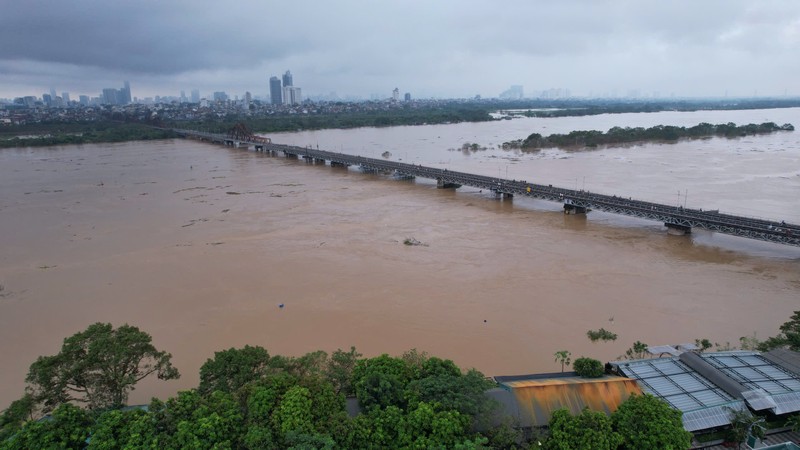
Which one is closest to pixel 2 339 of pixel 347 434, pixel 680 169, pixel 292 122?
pixel 347 434

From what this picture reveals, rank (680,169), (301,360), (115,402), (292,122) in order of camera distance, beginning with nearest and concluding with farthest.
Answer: (115,402), (301,360), (680,169), (292,122)

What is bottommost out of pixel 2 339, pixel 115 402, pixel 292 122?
pixel 2 339

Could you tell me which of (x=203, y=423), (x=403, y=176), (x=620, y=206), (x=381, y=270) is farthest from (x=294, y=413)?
(x=403, y=176)

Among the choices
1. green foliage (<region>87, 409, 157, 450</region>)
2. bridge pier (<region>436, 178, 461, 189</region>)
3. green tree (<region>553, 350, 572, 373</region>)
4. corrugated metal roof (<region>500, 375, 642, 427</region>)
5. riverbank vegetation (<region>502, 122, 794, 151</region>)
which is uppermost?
riverbank vegetation (<region>502, 122, 794, 151</region>)

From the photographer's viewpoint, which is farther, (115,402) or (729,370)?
(729,370)

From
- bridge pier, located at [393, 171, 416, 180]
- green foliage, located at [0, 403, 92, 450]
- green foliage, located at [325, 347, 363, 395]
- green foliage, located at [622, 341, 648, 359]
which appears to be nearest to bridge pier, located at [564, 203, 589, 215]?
bridge pier, located at [393, 171, 416, 180]

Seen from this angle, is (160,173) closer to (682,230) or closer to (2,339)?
(2,339)

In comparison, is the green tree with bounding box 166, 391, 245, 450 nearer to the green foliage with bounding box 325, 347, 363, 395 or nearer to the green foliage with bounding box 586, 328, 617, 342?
the green foliage with bounding box 325, 347, 363, 395

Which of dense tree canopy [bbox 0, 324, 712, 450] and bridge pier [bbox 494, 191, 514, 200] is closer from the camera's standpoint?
dense tree canopy [bbox 0, 324, 712, 450]
